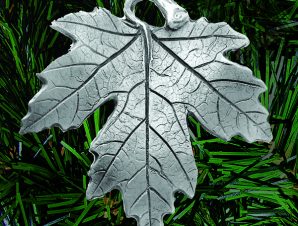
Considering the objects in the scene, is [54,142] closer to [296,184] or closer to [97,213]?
[97,213]

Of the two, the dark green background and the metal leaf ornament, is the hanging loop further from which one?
the dark green background

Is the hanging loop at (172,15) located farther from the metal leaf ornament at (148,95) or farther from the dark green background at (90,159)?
the dark green background at (90,159)

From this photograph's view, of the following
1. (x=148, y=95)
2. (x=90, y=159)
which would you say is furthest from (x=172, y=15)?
(x=90, y=159)

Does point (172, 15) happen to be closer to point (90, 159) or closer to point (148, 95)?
point (148, 95)

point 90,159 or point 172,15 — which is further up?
point 172,15

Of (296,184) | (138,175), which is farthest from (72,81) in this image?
(296,184)

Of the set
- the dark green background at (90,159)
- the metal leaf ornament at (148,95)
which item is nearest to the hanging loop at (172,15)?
the metal leaf ornament at (148,95)

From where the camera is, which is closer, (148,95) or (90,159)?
(148,95)
